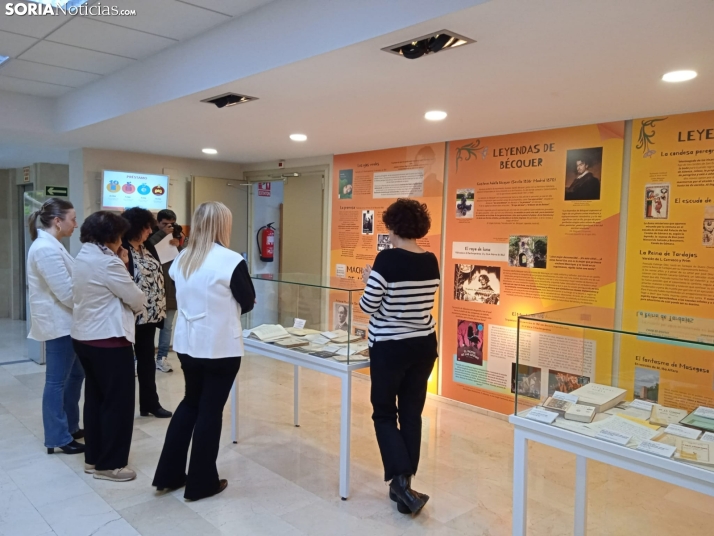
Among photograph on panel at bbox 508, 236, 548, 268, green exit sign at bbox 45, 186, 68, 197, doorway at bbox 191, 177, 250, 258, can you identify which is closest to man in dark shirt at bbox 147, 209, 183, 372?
doorway at bbox 191, 177, 250, 258

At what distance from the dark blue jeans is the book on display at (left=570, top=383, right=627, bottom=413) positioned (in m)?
2.77

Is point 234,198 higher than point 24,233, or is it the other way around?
point 234,198

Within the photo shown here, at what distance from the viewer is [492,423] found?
164 inches

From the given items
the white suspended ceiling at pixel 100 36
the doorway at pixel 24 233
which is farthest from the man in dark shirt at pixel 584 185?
the doorway at pixel 24 233

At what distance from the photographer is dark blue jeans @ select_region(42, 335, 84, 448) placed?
10.5 ft

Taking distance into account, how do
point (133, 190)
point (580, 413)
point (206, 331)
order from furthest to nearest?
point (133, 190) < point (206, 331) < point (580, 413)

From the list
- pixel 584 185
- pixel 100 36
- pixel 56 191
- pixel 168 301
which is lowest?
pixel 168 301

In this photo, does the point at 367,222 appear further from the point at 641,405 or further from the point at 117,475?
the point at 641,405

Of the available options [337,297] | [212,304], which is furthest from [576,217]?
[212,304]

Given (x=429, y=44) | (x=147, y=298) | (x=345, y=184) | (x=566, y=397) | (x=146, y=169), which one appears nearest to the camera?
(x=566, y=397)

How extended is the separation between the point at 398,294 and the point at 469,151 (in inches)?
86.0

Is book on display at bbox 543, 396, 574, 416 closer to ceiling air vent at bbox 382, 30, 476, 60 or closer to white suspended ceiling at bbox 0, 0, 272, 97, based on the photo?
ceiling air vent at bbox 382, 30, 476, 60

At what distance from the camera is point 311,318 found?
10.6 feet

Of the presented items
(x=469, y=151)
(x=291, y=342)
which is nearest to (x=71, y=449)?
(x=291, y=342)
